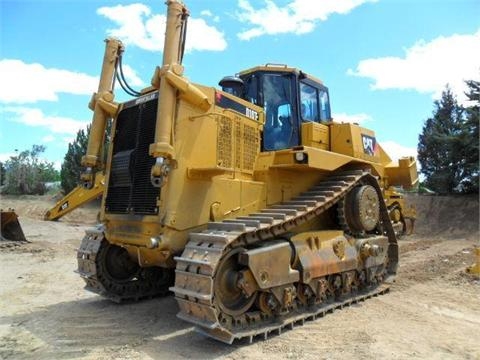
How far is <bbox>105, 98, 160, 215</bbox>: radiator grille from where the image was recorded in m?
6.28

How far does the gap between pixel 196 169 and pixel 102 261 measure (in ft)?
8.52

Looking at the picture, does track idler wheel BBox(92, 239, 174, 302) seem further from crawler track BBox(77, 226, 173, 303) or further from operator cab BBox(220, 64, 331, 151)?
operator cab BBox(220, 64, 331, 151)

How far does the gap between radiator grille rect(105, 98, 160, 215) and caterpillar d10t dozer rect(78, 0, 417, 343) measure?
0.02 m

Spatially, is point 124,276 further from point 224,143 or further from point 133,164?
point 224,143

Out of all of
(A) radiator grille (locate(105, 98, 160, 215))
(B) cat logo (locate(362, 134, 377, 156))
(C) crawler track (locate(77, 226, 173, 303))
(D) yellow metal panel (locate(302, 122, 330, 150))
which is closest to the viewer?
(A) radiator grille (locate(105, 98, 160, 215))

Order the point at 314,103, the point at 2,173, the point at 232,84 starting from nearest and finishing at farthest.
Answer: the point at 232,84 < the point at 314,103 < the point at 2,173

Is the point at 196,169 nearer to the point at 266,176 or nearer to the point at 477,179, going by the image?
the point at 266,176

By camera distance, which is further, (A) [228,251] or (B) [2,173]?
(B) [2,173]

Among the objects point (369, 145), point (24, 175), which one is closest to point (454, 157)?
point (369, 145)

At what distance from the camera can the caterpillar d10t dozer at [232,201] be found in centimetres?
574

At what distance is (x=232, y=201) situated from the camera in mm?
6551

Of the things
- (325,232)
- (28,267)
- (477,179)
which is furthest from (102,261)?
(477,179)

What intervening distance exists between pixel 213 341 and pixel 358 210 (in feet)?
11.4

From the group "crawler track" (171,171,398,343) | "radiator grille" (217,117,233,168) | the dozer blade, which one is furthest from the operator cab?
the dozer blade
